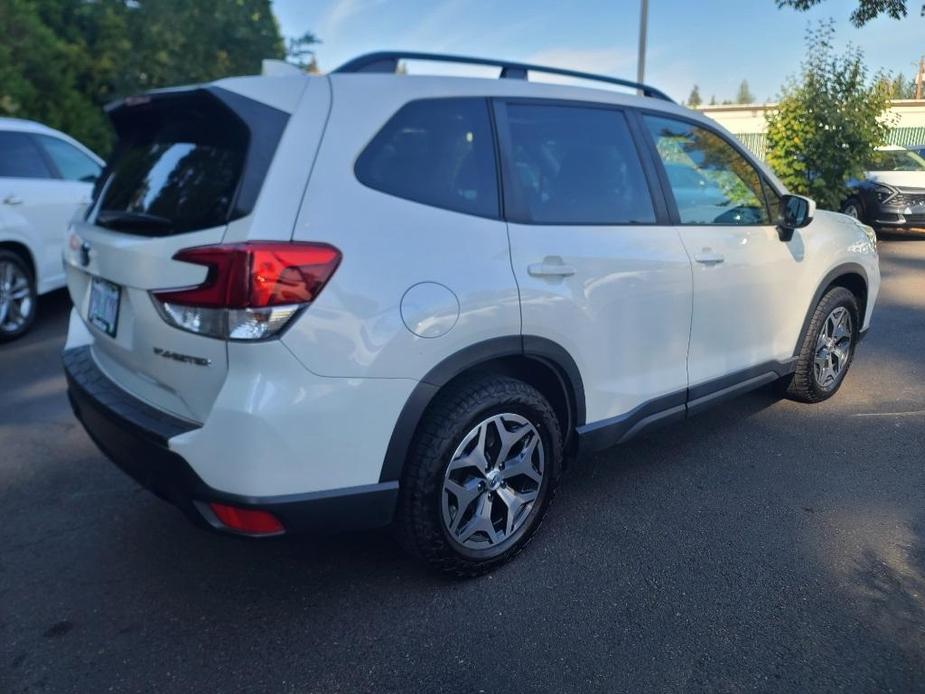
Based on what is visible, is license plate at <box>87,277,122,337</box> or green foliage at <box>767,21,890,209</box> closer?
license plate at <box>87,277,122,337</box>

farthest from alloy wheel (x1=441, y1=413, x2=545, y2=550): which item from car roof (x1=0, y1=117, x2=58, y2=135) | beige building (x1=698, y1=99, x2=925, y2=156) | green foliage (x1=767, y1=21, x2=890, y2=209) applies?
beige building (x1=698, y1=99, x2=925, y2=156)

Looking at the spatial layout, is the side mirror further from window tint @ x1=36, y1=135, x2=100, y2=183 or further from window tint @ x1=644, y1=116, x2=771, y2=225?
→ window tint @ x1=36, y1=135, x2=100, y2=183

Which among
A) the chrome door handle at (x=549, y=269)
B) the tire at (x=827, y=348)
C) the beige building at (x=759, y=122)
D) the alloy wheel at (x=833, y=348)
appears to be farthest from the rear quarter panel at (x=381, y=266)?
the beige building at (x=759, y=122)

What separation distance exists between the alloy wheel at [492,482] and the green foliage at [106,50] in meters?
11.2

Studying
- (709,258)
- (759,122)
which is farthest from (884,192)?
(759,122)

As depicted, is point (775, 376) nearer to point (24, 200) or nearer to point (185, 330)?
point (185, 330)

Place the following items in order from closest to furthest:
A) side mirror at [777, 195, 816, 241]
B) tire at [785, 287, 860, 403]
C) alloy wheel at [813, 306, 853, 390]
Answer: side mirror at [777, 195, 816, 241] < tire at [785, 287, 860, 403] < alloy wheel at [813, 306, 853, 390]

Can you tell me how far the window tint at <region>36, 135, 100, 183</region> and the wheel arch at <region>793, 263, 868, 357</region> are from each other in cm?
640

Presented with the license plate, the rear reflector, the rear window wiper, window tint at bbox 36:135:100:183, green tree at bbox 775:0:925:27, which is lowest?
the rear reflector

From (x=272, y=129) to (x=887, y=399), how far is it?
432 cm

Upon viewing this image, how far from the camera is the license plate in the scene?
103 inches

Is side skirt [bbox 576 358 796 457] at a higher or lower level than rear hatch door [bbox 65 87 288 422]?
lower

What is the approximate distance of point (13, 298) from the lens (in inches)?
248

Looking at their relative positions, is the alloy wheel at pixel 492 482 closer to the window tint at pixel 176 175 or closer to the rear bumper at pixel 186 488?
the rear bumper at pixel 186 488
